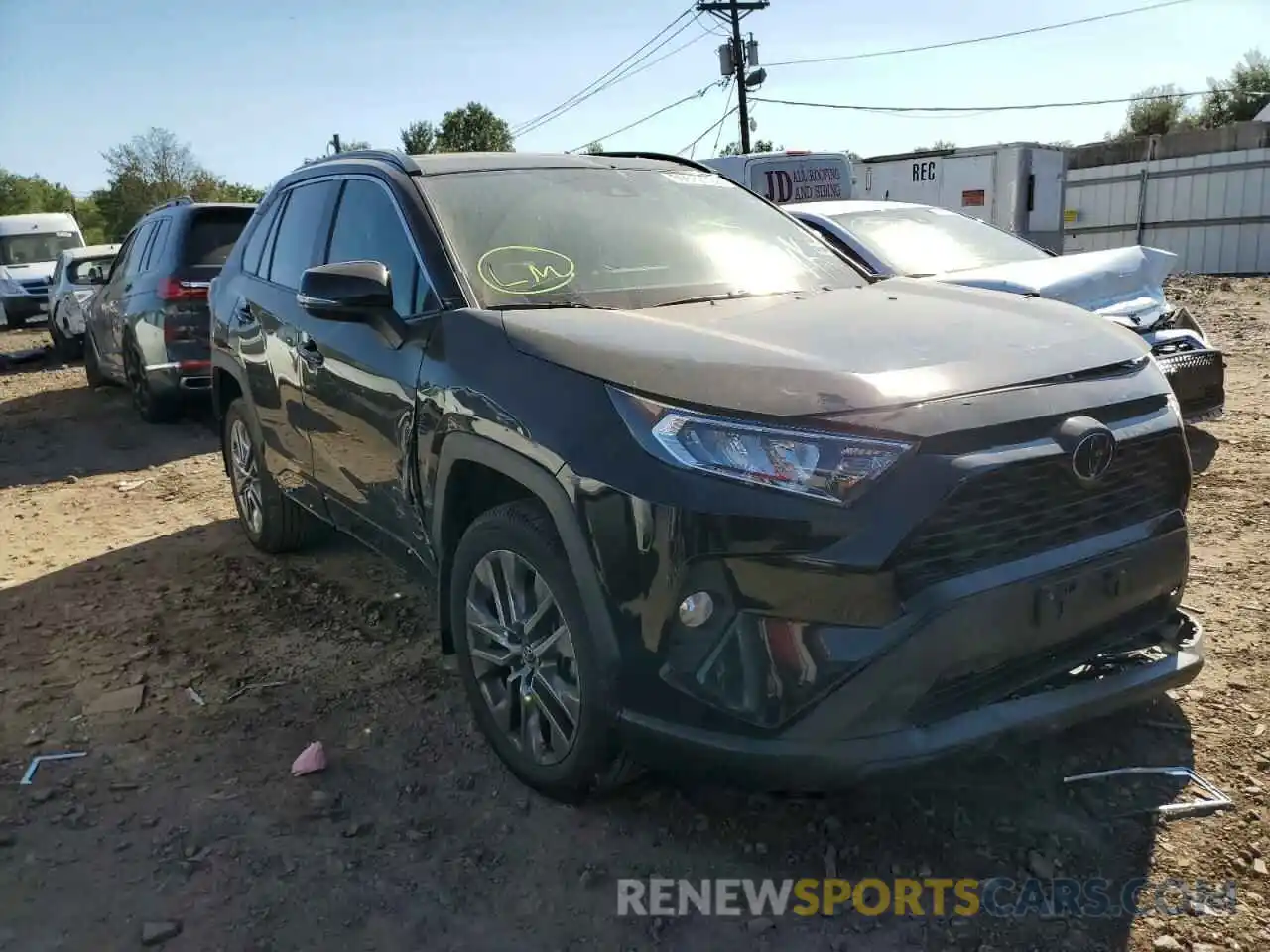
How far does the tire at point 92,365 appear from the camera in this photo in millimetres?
11288

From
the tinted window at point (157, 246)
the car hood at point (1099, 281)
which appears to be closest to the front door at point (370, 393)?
the car hood at point (1099, 281)

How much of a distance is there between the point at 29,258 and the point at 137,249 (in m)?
14.3

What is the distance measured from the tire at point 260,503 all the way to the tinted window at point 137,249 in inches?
185

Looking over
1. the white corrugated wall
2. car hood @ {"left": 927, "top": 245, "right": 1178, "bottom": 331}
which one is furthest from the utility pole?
car hood @ {"left": 927, "top": 245, "right": 1178, "bottom": 331}

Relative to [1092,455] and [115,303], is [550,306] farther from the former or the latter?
[115,303]

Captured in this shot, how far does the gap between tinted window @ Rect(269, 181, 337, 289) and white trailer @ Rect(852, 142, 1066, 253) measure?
486 inches

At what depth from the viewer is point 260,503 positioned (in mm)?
5246

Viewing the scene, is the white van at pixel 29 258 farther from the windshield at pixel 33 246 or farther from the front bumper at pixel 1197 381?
the front bumper at pixel 1197 381

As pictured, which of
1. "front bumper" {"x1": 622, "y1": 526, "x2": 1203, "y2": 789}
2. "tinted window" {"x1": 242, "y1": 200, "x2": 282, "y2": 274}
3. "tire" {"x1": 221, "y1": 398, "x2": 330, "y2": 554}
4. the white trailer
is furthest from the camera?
the white trailer

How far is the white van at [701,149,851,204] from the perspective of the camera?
11.7m

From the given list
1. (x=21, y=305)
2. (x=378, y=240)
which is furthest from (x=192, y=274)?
(x=21, y=305)

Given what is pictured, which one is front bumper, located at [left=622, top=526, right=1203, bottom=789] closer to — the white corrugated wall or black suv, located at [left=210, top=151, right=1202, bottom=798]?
black suv, located at [left=210, top=151, right=1202, bottom=798]

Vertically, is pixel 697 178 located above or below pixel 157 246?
above

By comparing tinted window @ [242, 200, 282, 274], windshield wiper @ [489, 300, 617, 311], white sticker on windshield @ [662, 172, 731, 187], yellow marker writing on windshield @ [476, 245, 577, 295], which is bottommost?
windshield wiper @ [489, 300, 617, 311]
